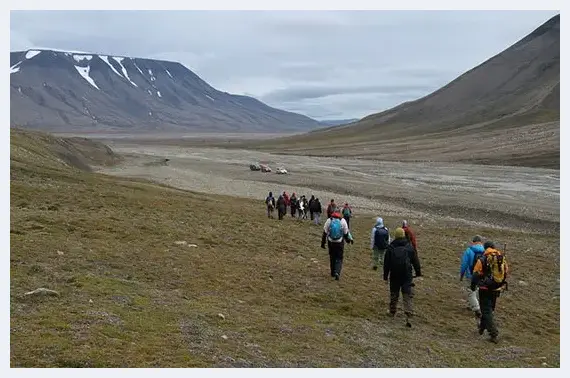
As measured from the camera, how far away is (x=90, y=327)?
32.7ft

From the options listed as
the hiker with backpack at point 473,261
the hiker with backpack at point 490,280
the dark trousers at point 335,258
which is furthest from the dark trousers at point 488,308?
the dark trousers at point 335,258

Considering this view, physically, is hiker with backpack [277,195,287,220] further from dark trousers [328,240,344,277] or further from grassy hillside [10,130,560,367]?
dark trousers [328,240,344,277]

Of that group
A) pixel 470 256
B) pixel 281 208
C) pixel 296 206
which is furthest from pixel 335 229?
pixel 296 206

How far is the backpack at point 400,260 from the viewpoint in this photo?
42.4 ft

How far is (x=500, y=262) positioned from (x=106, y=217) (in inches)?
597

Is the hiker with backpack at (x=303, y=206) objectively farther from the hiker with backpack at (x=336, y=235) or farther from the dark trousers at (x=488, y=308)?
the dark trousers at (x=488, y=308)

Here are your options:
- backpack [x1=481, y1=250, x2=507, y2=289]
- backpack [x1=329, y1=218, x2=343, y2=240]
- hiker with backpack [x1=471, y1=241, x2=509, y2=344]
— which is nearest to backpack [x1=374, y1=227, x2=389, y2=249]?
backpack [x1=329, y1=218, x2=343, y2=240]

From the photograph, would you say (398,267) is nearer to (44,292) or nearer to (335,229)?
(335,229)

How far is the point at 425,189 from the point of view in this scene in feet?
202

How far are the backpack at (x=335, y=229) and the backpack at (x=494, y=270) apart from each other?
15.4ft

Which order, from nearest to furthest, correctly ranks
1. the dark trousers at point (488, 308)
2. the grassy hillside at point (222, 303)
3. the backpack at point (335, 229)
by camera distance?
the grassy hillside at point (222, 303) → the dark trousers at point (488, 308) → the backpack at point (335, 229)

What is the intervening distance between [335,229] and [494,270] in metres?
5.02

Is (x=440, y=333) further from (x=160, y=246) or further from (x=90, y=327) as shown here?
(x=160, y=246)

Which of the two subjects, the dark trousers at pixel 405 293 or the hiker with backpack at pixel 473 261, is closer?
the dark trousers at pixel 405 293
